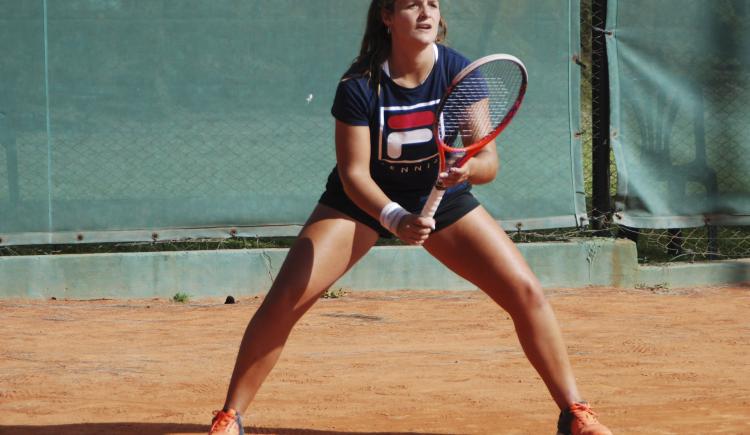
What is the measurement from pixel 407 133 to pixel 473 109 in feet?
0.72

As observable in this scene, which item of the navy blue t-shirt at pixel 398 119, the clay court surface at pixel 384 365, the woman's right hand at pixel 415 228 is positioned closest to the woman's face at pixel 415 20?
the navy blue t-shirt at pixel 398 119

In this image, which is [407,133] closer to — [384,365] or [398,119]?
[398,119]

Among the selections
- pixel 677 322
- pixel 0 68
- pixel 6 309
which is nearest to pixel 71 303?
pixel 6 309

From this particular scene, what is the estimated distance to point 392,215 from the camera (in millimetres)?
3322

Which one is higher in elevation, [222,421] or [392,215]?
[392,215]

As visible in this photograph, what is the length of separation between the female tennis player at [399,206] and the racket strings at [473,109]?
0.21 feet

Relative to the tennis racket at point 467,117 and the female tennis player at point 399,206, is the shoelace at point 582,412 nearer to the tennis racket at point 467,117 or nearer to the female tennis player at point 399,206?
the female tennis player at point 399,206

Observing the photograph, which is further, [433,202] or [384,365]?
[384,365]

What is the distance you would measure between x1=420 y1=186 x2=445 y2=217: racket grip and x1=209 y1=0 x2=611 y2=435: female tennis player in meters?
0.13

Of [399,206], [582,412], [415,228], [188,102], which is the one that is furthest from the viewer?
[188,102]

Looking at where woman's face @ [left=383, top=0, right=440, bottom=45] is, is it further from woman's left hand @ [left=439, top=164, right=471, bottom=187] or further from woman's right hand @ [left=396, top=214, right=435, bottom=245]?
woman's right hand @ [left=396, top=214, right=435, bottom=245]

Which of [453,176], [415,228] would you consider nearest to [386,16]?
[453,176]

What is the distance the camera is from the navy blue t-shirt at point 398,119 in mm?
3422

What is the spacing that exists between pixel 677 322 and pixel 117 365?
3051 mm
